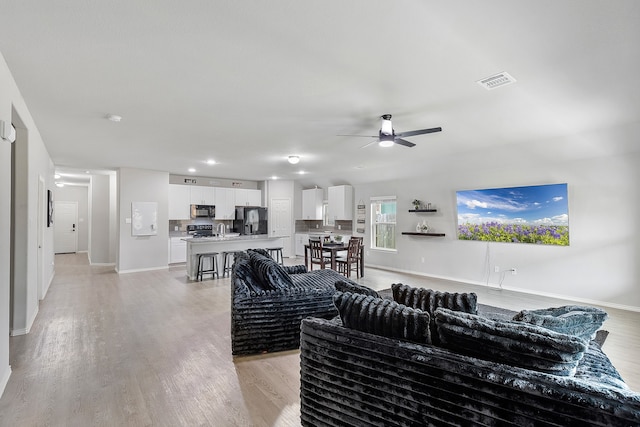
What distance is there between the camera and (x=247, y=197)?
995 centimetres

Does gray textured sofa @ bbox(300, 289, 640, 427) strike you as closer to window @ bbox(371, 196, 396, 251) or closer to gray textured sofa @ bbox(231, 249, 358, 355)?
gray textured sofa @ bbox(231, 249, 358, 355)

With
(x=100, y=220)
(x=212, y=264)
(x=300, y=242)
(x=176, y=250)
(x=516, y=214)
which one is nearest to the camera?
(x=516, y=214)

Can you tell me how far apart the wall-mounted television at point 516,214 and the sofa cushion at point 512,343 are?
499cm

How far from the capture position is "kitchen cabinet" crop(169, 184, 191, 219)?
28.0ft

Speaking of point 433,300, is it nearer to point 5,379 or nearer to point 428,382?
point 428,382

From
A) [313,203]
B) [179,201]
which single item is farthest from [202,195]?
[313,203]

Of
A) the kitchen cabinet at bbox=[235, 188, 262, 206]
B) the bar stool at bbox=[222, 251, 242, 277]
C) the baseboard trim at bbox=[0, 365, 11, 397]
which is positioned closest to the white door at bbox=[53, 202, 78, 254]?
the kitchen cabinet at bbox=[235, 188, 262, 206]

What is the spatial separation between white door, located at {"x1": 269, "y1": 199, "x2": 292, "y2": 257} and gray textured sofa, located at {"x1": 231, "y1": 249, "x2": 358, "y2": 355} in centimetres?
683

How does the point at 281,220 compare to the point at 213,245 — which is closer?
the point at 213,245

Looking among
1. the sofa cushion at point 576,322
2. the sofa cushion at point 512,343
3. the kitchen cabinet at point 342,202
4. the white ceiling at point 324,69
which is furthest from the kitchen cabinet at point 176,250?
the sofa cushion at point 576,322

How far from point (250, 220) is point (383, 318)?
830 centimetres

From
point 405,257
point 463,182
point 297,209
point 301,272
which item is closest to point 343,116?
point 301,272

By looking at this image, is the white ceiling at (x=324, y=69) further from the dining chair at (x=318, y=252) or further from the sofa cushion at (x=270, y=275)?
the dining chair at (x=318, y=252)

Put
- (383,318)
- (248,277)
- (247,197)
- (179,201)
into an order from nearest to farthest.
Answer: (383,318) < (248,277) < (179,201) < (247,197)
